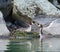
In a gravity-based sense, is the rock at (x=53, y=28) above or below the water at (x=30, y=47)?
below

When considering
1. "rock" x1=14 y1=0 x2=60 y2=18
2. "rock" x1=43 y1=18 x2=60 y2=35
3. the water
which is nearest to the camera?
the water

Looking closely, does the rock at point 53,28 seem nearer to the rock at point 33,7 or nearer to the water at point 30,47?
the rock at point 33,7

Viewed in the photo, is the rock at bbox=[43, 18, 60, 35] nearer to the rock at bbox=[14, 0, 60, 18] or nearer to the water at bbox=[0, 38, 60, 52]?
the rock at bbox=[14, 0, 60, 18]

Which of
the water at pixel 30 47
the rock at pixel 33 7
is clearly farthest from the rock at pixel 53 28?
the water at pixel 30 47

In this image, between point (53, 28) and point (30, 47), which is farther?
point (53, 28)

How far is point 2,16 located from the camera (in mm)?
14586

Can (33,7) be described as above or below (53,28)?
above

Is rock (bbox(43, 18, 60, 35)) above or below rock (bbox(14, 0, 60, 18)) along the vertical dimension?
below

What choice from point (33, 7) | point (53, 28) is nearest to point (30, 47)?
point (53, 28)

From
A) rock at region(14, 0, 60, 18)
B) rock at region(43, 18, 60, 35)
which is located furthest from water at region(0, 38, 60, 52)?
rock at region(14, 0, 60, 18)

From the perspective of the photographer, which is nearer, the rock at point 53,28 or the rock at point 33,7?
the rock at point 53,28

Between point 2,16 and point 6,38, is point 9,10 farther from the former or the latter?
point 6,38

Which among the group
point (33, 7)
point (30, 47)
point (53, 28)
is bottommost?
point (53, 28)

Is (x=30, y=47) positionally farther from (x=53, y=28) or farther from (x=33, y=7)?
(x=33, y=7)
